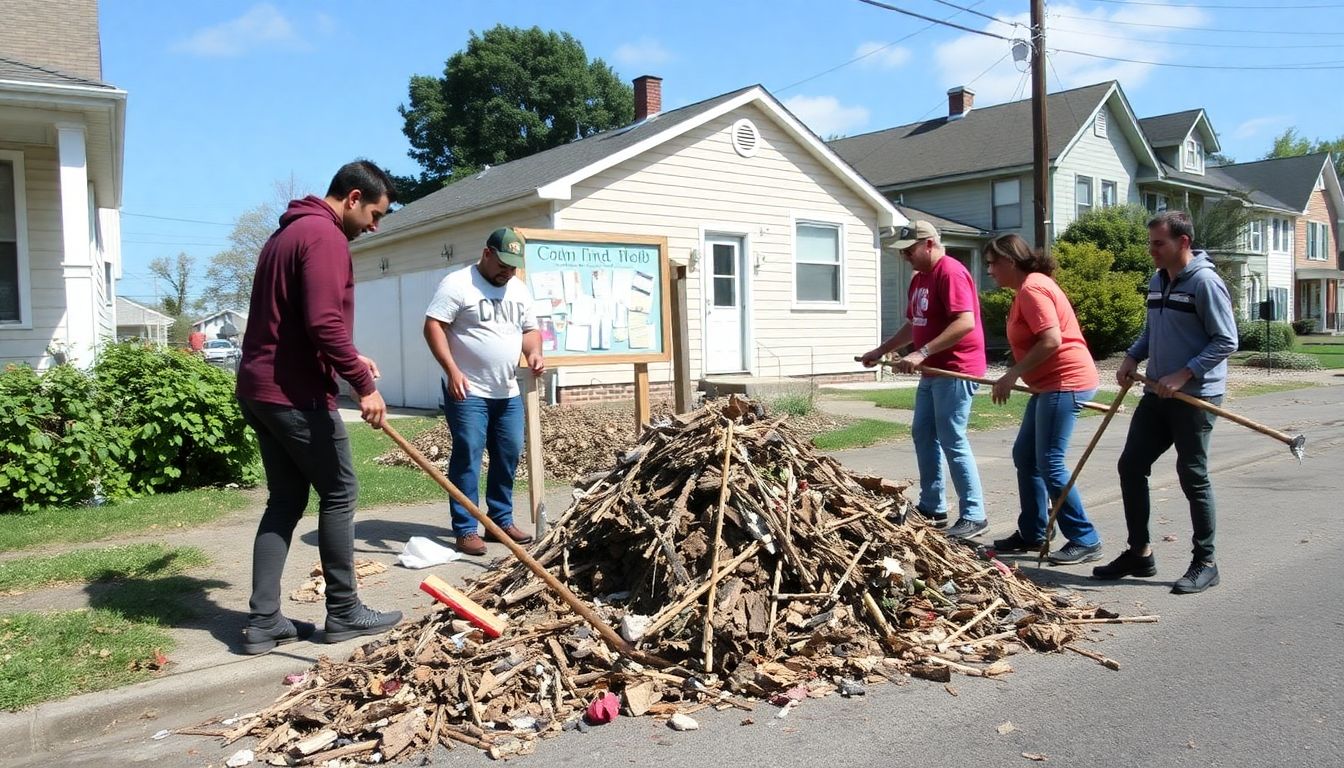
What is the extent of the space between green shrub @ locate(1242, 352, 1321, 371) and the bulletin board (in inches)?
868

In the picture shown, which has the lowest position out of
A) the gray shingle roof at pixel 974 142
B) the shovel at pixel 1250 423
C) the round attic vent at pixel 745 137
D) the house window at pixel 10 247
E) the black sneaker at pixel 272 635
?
the black sneaker at pixel 272 635

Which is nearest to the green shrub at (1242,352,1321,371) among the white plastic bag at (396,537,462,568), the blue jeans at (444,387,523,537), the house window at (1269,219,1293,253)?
the house window at (1269,219,1293,253)

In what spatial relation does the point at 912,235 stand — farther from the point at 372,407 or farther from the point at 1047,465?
the point at 372,407

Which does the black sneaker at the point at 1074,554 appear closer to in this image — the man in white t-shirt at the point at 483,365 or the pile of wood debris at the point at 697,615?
the pile of wood debris at the point at 697,615

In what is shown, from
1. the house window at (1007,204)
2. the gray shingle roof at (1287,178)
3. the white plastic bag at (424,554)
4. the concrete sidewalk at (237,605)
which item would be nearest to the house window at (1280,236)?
the gray shingle roof at (1287,178)

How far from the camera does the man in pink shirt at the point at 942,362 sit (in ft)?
20.3

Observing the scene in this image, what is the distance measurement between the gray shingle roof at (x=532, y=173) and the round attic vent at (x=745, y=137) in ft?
1.72

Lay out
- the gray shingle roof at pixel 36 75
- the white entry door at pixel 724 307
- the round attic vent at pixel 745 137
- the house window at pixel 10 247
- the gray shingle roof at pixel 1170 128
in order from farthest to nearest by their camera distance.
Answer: the gray shingle roof at pixel 1170 128
the round attic vent at pixel 745 137
the white entry door at pixel 724 307
the house window at pixel 10 247
the gray shingle roof at pixel 36 75

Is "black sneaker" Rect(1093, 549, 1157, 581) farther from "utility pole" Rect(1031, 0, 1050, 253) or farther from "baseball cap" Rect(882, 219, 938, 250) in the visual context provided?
"utility pole" Rect(1031, 0, 1050, 253)

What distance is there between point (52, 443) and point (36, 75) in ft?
14.4

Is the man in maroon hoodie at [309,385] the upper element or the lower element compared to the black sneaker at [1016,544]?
upper

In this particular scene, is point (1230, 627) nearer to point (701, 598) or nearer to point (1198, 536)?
point (1198, 536)

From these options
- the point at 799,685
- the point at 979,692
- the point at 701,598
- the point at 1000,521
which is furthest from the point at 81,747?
the point at 1000,521

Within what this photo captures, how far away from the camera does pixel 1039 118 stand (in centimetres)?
1770
